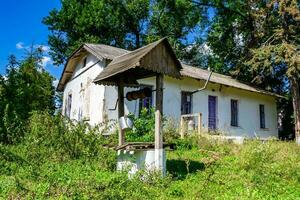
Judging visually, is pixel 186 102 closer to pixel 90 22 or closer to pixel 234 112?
pixel 234 112

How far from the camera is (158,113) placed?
880 cm

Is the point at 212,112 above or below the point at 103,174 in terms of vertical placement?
above

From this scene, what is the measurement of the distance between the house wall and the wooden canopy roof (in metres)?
7.15

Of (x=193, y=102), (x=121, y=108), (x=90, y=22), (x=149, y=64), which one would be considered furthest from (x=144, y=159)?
(x=90, y=22)

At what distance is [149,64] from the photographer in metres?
8.80

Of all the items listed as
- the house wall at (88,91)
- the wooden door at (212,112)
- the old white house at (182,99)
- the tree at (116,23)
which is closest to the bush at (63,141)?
the house wall at (88,91)

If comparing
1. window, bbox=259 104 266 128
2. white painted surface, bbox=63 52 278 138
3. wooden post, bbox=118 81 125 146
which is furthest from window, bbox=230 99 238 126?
wooden post, bbox=118 81 125 146

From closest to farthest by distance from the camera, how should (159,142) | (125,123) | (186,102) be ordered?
(159,142) < (125,123) < (186,102)

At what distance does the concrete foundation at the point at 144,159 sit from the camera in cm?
854

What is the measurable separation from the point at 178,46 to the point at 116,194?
30.0 metres

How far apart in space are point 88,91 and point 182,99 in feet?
16.8

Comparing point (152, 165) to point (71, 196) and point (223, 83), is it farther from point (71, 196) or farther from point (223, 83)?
point (223, 83)

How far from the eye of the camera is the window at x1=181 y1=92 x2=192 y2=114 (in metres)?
19.9

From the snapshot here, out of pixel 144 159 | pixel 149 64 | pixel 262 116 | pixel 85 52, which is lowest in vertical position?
pixel 144 159
